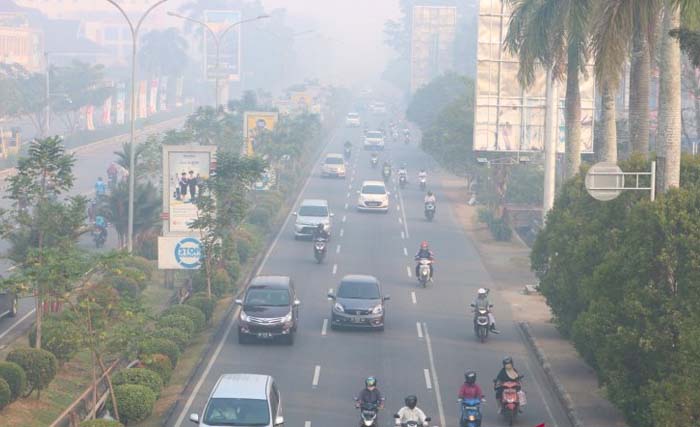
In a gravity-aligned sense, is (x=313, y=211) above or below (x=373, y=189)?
below

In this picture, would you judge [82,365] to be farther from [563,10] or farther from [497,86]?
[497,86]

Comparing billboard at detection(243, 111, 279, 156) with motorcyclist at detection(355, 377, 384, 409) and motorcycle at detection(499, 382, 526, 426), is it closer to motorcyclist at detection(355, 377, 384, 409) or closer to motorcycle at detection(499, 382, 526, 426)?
motorcycle at detection(499, 382, 526, 426)

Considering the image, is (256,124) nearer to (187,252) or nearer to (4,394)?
(187,252)

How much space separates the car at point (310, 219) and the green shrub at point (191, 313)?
62.1ft

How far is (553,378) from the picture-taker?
2781cm

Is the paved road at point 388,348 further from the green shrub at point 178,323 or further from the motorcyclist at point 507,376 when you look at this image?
the green shrub at point 178,323

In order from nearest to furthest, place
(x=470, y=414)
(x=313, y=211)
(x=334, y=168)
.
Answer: (x=470, y=414) → (x=313, y=211) → (x=334, y=168)

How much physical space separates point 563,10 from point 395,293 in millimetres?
11051

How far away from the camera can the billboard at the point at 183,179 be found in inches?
1551

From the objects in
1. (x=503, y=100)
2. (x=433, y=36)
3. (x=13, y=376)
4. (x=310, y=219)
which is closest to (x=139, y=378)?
(x=13, y=376)

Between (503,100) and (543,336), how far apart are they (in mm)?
21875

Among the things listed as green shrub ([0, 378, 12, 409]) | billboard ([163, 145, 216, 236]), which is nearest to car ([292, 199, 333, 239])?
billboard ([163, 145, 216, 236])

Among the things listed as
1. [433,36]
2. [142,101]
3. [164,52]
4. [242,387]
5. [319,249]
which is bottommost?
[242,387]

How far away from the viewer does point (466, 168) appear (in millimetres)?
70125
